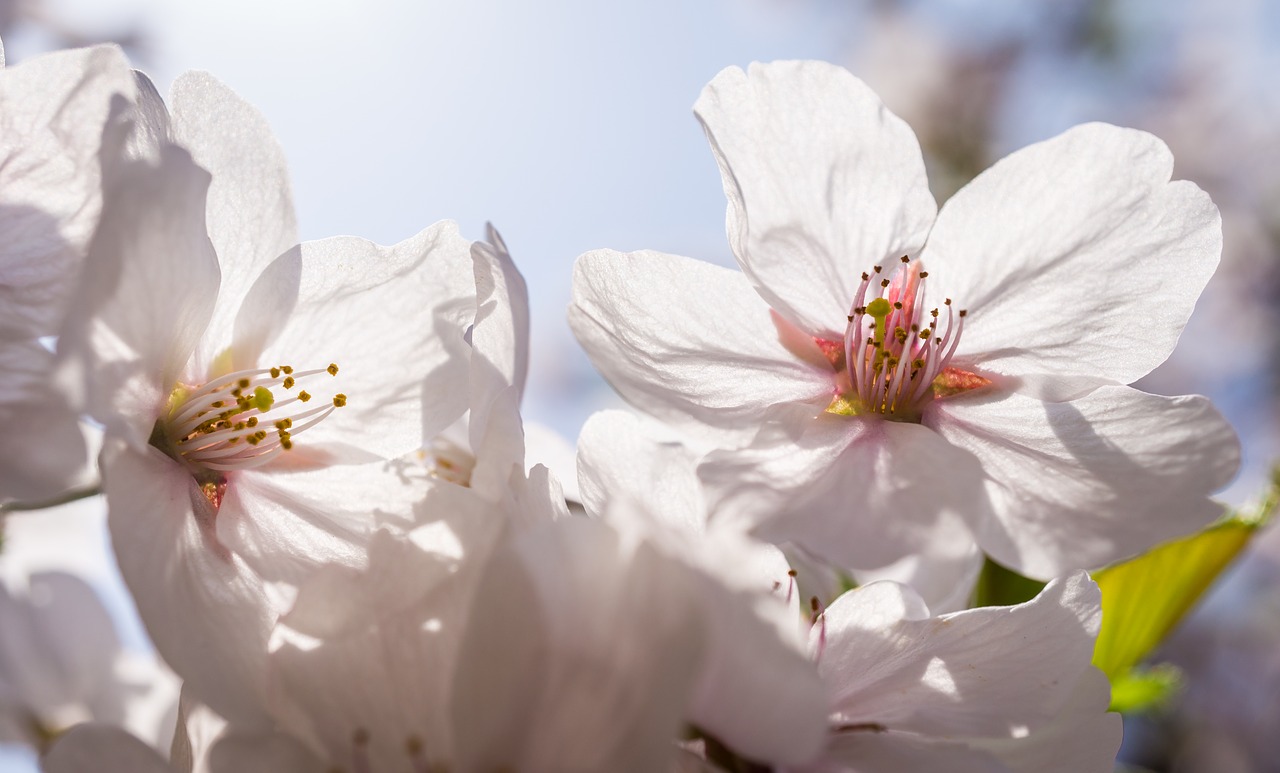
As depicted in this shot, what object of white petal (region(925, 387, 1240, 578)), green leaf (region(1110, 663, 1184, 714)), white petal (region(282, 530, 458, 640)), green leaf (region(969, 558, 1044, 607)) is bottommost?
green leaf (region(1110, 663, 1184, 714))

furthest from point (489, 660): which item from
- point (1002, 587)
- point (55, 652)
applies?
point (55, 652)

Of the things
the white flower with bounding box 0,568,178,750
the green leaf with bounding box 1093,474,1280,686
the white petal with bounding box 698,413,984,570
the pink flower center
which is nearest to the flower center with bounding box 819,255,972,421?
the pink flower center

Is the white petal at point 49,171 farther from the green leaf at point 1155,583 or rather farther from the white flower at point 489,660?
the green leaf at point 1155,583

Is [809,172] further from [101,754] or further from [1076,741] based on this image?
[101,754]

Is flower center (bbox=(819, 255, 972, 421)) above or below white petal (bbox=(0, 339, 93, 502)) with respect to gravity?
above

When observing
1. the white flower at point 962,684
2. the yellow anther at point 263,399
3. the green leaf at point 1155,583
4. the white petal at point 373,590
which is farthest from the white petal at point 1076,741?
the yellow anther at point 263,399

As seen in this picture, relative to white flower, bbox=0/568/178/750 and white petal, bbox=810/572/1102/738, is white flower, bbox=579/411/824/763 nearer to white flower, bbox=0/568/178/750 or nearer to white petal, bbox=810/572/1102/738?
white petal, bbox=810/572/1102/738

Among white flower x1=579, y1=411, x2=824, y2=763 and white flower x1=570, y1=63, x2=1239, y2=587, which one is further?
white flower x1=570, y1=63, x2=1239, y2=587
